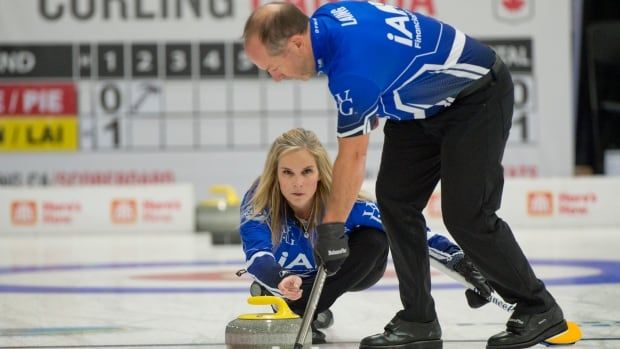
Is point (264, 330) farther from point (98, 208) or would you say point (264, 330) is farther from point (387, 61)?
point (98, 208)

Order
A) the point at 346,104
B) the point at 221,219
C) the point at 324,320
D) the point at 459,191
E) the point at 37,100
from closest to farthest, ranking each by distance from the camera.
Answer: the point at 346,104 → the point at 459,191 → the point at 324,320 → the point at 221,219 → the point at 37,100

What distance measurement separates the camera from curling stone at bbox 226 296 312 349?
9.69 ft

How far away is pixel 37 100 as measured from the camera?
486 inches

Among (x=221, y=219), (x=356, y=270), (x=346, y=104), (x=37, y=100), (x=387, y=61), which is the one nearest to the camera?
(x=346, y=104)

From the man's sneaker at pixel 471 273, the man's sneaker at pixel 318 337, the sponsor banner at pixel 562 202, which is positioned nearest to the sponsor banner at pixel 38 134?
the sponsor banner at pixel 562 202

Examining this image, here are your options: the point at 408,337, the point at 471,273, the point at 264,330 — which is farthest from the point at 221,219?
the point at 264,330

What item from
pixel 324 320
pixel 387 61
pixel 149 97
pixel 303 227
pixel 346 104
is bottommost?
pixel 324 320

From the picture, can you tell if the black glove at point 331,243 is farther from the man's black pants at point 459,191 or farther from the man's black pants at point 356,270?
the man's black pants at point 356,270

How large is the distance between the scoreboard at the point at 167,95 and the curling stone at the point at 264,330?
30.7ft

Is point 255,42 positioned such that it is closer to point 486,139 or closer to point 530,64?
point 486,139

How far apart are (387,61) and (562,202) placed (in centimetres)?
917

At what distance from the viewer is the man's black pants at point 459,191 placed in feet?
10.4

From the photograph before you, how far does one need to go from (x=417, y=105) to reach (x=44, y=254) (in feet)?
20.1

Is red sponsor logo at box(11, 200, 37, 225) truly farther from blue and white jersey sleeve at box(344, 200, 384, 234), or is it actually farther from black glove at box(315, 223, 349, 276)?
black glove at box(315, 223, 349, 276)
